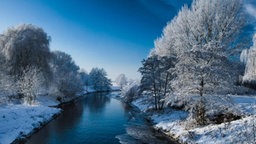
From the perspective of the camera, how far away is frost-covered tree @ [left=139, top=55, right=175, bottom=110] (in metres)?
29.7

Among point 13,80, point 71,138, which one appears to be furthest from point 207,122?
point 13,80

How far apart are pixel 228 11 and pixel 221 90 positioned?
736 centimetres

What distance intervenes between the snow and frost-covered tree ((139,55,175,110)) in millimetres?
14766

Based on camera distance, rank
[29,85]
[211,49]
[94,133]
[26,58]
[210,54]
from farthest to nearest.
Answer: [26,58] → [29,85] → [94,133] → [210,54] → [211,49]

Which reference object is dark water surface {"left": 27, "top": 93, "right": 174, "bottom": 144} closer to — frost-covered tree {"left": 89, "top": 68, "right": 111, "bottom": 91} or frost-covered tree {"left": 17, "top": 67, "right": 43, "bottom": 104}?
frost-covered tree {"left": 17, "top": 67, "right": 43, "bottom": 104}

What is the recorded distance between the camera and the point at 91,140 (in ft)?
58.3

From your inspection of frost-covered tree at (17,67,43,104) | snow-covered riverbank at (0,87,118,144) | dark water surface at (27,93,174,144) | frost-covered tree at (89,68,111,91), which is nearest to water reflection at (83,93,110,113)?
frost-covered tree at (17,67,43,104)

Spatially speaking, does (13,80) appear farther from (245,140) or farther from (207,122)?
(245,140)

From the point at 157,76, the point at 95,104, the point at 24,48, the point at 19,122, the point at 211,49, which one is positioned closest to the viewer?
the point at 211,49

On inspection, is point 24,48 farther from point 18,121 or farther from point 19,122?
point 19,122

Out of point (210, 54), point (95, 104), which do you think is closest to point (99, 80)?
point (95, 104)

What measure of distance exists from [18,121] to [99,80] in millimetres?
86654

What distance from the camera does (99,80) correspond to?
105938 mm

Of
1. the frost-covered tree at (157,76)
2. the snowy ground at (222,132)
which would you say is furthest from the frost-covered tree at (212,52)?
the frost-covered tree at (157,76)
